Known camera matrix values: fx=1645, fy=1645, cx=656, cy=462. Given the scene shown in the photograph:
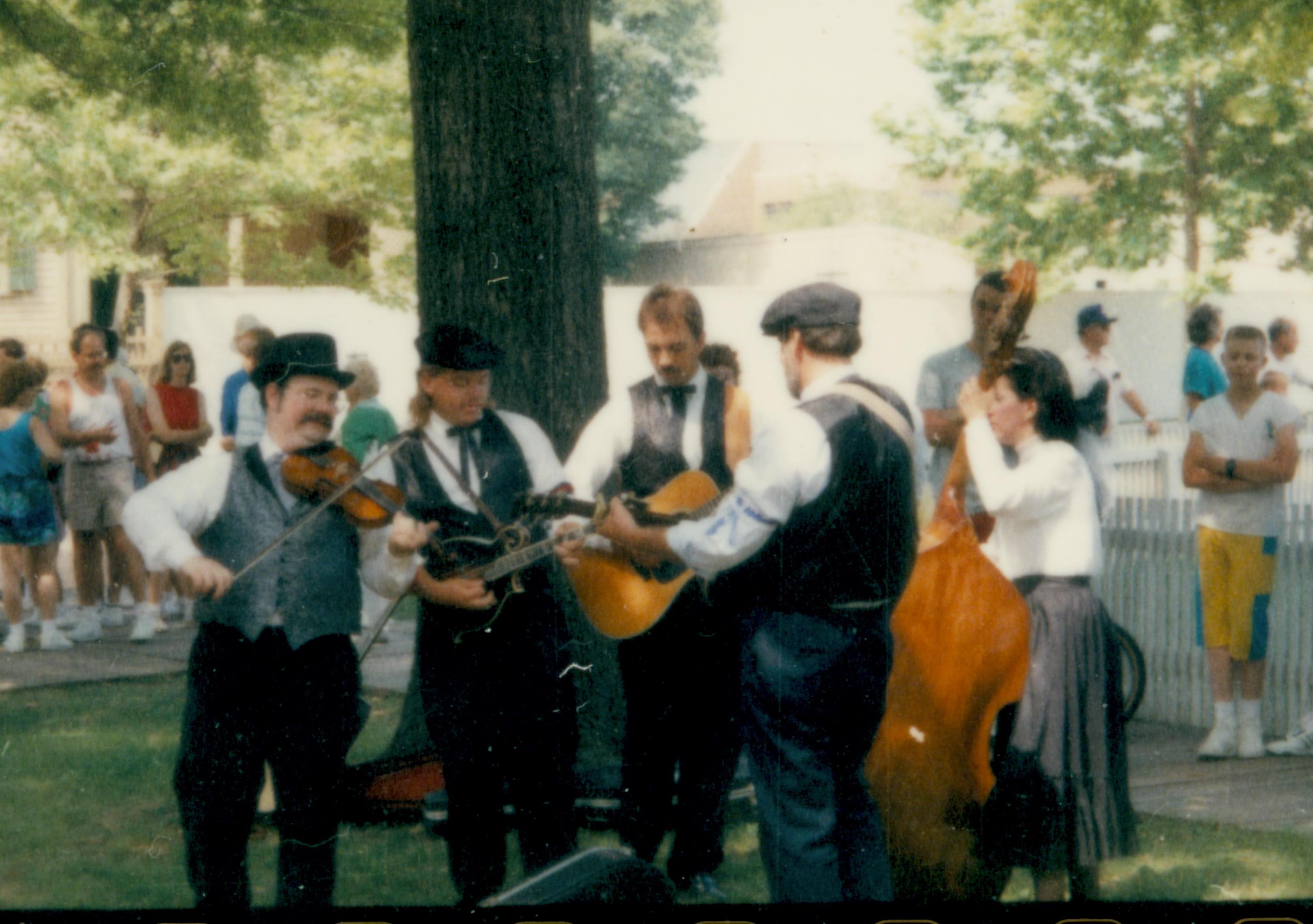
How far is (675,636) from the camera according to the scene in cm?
475

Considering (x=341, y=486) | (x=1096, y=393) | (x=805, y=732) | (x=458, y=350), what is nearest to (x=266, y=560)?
(x=341, y=486)

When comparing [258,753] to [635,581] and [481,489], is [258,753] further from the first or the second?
[635,581]

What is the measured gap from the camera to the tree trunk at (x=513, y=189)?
18.3ft

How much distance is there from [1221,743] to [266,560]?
4.38 m

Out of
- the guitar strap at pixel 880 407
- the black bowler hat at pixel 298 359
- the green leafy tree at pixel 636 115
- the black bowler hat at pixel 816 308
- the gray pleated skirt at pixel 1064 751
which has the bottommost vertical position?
the gray pleated skirt at pixel 1064 751

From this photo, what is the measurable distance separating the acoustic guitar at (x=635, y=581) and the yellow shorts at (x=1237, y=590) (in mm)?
3073

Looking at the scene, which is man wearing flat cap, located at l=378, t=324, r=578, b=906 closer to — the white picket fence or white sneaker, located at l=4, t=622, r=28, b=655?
the white picket fence

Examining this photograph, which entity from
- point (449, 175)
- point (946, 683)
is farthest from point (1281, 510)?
point (449, 175)

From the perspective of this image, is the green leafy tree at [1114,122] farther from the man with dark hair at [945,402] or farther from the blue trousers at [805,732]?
the blue trousers at [805,732]

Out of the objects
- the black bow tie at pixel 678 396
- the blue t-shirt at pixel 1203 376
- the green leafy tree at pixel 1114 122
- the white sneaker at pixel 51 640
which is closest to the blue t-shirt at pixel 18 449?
the white sneaker at pixel 51 640

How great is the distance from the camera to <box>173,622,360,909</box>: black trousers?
155 inches

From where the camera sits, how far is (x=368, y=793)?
17.8ft

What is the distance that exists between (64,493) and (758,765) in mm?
6798

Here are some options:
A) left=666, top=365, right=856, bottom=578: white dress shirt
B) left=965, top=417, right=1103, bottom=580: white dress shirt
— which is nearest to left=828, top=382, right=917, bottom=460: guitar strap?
left=666, top=365, right=856, bottom=578: white dress shirt
